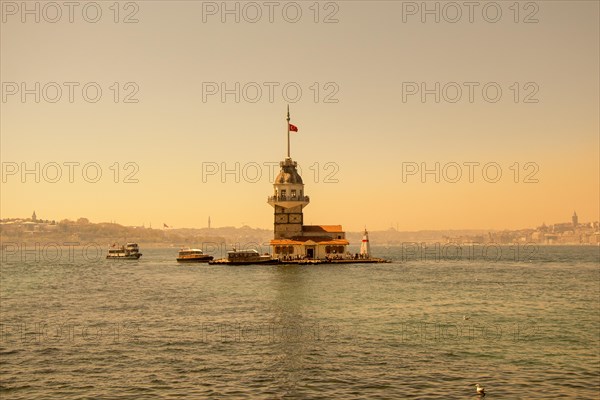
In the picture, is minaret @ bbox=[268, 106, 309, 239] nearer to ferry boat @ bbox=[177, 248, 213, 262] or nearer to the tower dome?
the tower dome

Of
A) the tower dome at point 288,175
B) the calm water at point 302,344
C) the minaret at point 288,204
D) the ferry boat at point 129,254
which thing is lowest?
the calm water at point 302,344

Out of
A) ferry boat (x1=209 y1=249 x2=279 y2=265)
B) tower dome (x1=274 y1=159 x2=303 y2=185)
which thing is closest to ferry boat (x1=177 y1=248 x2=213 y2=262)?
ferry boat (x1=209 y1=249 x2=279 y2=265)

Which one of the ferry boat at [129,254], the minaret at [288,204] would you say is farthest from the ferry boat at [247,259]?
the ferry boat at [129,254]

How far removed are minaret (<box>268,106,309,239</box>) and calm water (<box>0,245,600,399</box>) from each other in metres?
50.9

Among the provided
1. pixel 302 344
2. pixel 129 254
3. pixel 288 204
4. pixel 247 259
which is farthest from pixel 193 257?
pixel 302 344

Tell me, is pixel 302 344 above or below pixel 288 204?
below

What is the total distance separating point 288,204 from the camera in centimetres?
11606

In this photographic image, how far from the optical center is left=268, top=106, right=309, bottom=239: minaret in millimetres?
116250

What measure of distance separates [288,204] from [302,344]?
264 ft

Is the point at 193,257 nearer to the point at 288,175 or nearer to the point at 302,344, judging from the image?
the point at 288,175

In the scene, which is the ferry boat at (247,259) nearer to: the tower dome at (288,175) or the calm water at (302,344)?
the tower dome at (288,175)

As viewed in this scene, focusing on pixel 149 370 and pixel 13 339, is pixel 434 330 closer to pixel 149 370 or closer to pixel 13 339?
pixel 149 370

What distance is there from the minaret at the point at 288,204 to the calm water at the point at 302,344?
5088 cm

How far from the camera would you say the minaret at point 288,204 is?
4577 inches
